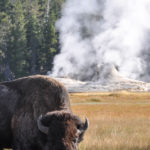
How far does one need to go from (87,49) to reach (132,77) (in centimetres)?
769

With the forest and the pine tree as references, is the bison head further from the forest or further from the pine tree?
the pine tree

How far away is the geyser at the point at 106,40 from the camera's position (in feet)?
191

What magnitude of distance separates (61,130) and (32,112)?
5.02 ft

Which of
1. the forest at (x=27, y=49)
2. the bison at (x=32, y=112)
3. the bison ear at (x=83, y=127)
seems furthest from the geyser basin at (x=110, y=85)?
the bison ear at (x=83, y=127)

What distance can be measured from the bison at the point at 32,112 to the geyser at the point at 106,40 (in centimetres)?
4557

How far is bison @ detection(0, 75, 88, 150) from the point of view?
22.5 feet

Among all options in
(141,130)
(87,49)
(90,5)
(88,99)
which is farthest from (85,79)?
(141,130)

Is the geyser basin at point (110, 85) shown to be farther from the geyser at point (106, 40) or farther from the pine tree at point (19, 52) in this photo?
the pine tree at point (19, 52)

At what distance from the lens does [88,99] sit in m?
38.4

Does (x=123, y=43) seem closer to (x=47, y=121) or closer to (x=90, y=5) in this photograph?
(x=90, y=5)

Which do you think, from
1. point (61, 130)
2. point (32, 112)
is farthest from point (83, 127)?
point (32, 112)

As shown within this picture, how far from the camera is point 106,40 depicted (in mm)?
59656

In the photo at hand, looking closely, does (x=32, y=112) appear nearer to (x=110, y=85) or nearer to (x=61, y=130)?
(x=61, y=130)

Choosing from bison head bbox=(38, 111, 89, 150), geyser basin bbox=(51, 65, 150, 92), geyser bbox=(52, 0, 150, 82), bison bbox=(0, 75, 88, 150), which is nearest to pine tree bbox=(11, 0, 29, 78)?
geyser bbox=(52, 0, 150, 82)
